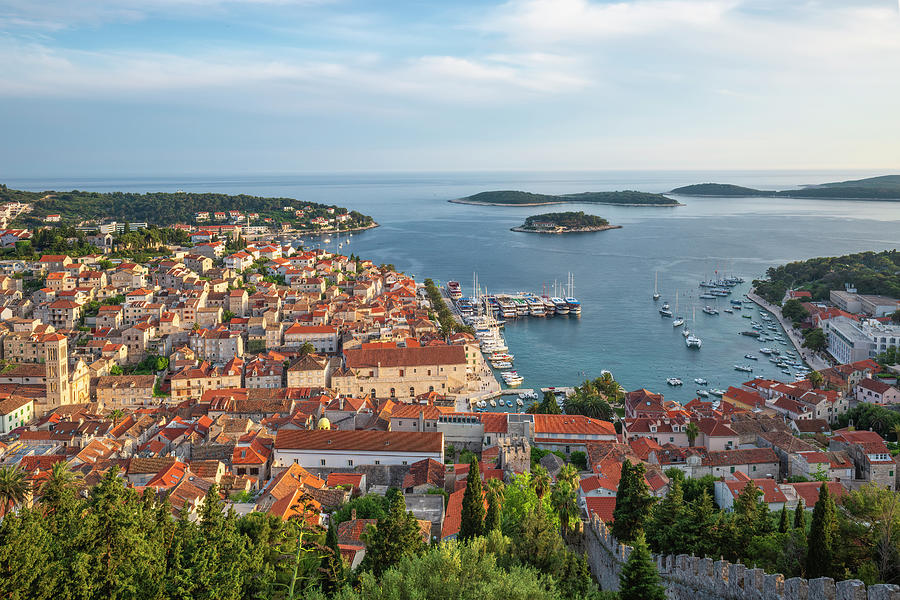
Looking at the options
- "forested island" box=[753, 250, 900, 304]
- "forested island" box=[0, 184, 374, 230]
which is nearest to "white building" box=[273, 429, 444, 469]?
"forested island" box=[753, 250, 900, 304]

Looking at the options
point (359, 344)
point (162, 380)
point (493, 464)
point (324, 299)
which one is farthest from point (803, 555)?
point (324, 299)

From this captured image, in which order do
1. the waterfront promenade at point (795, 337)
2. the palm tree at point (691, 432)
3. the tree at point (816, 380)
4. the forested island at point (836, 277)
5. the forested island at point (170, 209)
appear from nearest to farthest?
the palm tree at point (691, 432), the tree at point (816, 380), the waterfront promenade at point (795, 337), the forested island at point (836, 277), the forested island at point (170, 209)

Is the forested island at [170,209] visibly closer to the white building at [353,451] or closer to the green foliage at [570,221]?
the green foliage at [570,221]

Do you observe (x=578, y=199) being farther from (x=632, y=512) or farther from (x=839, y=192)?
(x=632, y=512)

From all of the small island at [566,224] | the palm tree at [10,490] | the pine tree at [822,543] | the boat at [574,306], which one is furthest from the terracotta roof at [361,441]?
the small island at [566,224]

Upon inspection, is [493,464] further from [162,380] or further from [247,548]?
[162,380]

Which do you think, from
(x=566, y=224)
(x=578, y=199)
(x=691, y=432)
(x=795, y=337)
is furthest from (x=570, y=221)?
(x=691, y=432)
